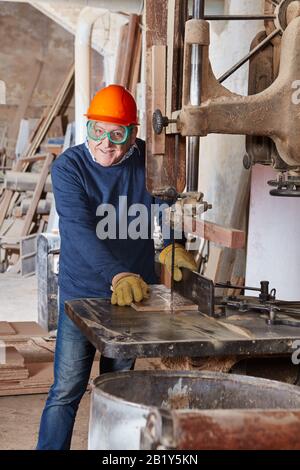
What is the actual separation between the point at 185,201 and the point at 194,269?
0.68 m

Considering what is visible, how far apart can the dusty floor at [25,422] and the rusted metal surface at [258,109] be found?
1.88 m

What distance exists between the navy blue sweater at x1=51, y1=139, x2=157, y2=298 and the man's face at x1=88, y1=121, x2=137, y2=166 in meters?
0.05

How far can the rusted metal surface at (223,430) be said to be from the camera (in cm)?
161

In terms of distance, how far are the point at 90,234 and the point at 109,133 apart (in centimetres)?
41

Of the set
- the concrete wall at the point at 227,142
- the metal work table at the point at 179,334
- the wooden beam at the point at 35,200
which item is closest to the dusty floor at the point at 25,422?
the metal work table at the point at 179,334

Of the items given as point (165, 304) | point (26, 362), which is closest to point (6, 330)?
point (26, 362)

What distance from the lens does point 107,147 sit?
3023mm

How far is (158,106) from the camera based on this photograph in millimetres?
2365

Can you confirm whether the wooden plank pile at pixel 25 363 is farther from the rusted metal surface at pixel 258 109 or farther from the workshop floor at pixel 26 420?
the rusted metal surface at pixel 258 109

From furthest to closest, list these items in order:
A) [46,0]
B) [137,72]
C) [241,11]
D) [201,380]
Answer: [137,72], [46,0], [241,11], [201,380]

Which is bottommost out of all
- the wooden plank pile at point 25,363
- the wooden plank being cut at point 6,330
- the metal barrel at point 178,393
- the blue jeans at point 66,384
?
the wooden plank pile at point 25,363

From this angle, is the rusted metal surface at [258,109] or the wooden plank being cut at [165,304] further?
the wooden plank being cut at [165,304]

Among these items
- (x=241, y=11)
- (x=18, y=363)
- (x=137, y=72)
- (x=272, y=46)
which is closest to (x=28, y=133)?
(x=137, y=72)

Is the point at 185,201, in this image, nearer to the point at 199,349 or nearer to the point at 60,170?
the point at 199,349
